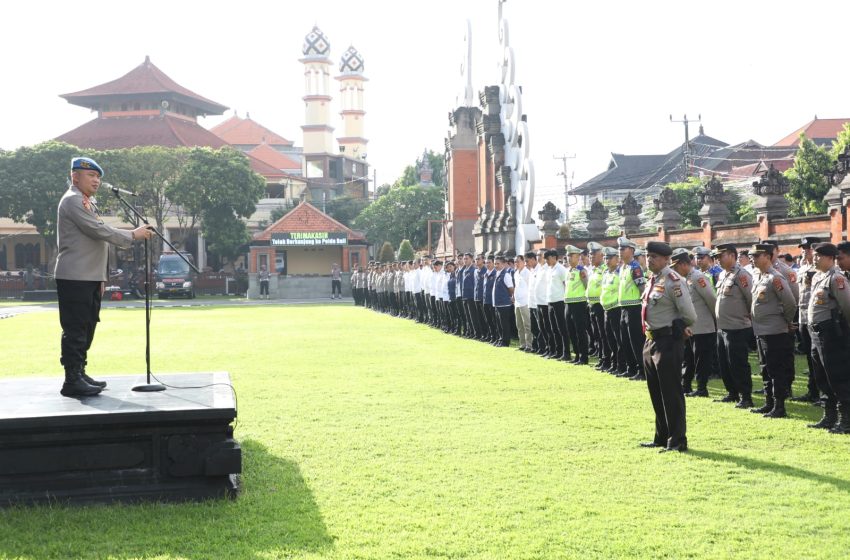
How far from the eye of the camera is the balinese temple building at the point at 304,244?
196 ft

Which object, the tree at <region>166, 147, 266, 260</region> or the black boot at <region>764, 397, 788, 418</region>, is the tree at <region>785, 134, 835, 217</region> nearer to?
the black boot at <region>764, 397, 788, 418</region>

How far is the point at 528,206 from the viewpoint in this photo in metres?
29.0

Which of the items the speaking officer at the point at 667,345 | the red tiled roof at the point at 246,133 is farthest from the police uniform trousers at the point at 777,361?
the red tiled roof at the point at 246,133

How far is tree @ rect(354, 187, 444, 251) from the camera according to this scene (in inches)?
2633

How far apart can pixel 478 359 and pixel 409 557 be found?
34.2 ft

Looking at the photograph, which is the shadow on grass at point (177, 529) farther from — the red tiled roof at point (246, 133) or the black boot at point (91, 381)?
the red tiled roof at point (246, 133)


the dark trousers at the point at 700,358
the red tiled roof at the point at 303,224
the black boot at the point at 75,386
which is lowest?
the dark trousers at the point at 700,358

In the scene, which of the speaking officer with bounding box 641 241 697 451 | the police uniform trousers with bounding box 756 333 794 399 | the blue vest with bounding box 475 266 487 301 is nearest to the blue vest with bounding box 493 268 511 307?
the blue vest with bounding box 475 266 487 301

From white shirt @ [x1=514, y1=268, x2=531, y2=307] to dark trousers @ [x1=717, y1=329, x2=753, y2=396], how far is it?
262 inches

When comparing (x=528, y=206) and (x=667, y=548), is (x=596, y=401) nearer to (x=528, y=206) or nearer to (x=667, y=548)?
(x=667, y=548)

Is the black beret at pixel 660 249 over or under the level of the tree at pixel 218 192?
under

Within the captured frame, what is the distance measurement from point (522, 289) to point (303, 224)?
44753mm

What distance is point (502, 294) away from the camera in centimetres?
1819

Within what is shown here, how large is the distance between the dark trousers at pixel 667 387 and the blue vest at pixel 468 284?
499 inches
